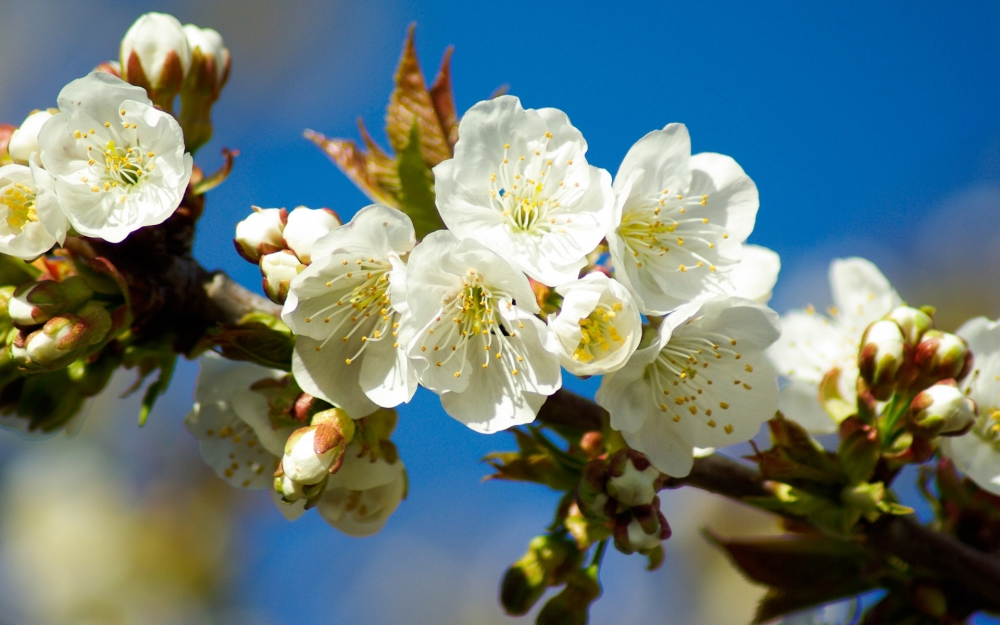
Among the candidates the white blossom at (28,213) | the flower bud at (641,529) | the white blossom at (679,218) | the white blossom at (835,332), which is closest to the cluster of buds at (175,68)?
the white blossom at (28,213)

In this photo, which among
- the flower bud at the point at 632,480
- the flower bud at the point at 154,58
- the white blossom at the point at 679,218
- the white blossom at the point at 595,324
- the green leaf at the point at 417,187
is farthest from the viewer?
the flower bud at the point at 154,58

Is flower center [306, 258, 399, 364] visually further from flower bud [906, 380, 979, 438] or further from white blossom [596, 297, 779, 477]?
flower bud [906, 380, 979, 438]

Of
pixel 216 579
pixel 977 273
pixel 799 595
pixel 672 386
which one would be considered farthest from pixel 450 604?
pixel 672 386

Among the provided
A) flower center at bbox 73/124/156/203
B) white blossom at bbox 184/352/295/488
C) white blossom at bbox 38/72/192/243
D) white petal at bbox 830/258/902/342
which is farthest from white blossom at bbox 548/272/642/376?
white petal at bbox 830/258/902/342

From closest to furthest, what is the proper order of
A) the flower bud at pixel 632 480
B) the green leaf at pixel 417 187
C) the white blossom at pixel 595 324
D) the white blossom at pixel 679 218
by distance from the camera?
the white blossom at pixel 595 324 → the flower bud at pixel 632 480 → the white blossom at pixel 679 218 → the green leaf at pixel 417 187

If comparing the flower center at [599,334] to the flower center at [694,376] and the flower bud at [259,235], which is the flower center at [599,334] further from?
the flower bud at [259,235]

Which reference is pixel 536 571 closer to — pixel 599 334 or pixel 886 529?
pixel 599 334

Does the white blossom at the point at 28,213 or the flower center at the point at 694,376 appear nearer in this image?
the white blossom at the point at 28,213
